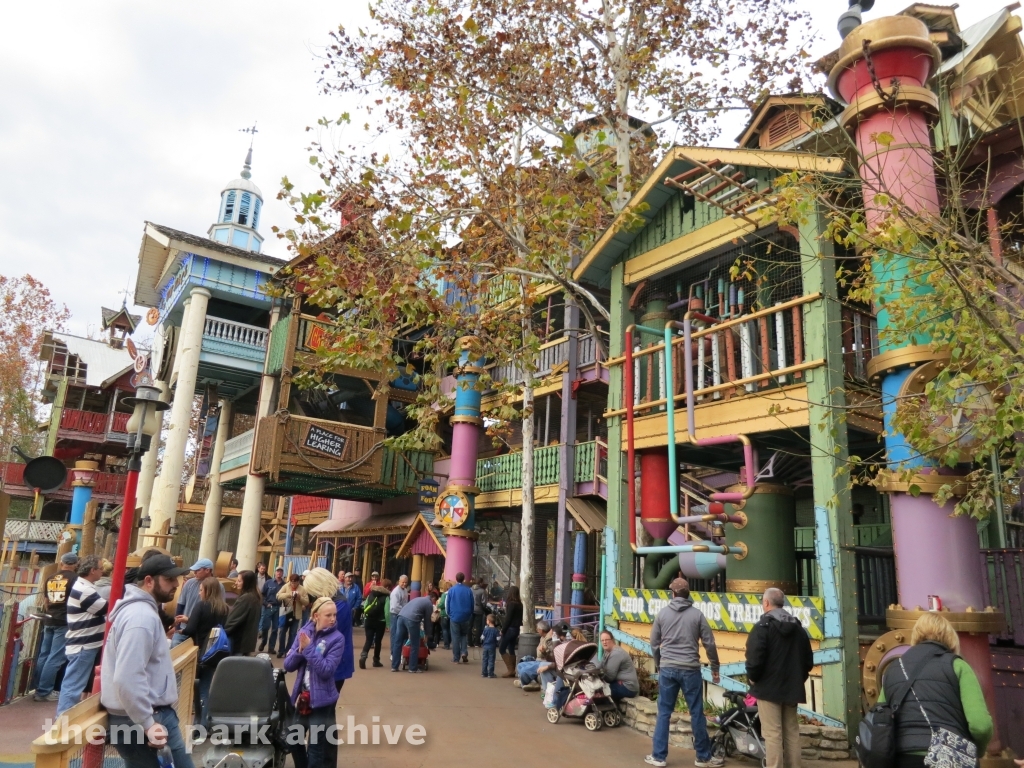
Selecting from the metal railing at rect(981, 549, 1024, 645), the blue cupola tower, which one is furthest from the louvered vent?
the blue cupola tower

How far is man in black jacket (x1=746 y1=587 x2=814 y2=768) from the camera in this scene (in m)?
6.56

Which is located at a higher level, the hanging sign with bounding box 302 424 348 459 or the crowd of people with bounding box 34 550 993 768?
the hanging sign with bounding box 302 424 348 459

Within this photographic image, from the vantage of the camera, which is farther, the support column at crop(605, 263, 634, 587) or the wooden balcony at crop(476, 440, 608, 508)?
the wooden balcony at crop(476, 440, 608, 508)

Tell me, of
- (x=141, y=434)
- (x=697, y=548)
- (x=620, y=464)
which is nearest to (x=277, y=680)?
(x=141, y=434)

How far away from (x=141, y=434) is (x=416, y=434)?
25.2 feet

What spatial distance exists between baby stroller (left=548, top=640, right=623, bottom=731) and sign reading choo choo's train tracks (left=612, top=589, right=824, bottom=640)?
1061 mm

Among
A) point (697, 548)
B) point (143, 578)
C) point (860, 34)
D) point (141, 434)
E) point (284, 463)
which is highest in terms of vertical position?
point (860, 34)

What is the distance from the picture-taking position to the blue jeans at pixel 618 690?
9.41 metres

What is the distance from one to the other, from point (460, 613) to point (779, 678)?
8.85 meters

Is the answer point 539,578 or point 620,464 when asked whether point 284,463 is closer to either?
point 539,578

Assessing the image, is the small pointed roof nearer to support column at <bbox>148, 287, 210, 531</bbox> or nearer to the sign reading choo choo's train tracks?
support column at <bbox>148, 287, 210, 531</bbox>

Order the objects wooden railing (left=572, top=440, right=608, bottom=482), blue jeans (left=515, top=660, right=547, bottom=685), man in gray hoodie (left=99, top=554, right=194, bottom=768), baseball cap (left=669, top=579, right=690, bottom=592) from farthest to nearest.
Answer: wooden railing (left=572, top=440, right=608, bottom=482)
blue jeans (left=515, top=660, right=547, bottom=685)
baseball cap (left=669, top=579, right=690, bottom=592)
man in gray hoodie (left=99, top=554, right=194, bottom=768)

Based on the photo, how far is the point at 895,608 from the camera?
25.0 ft

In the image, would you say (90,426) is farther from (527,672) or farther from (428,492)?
(527,672)
